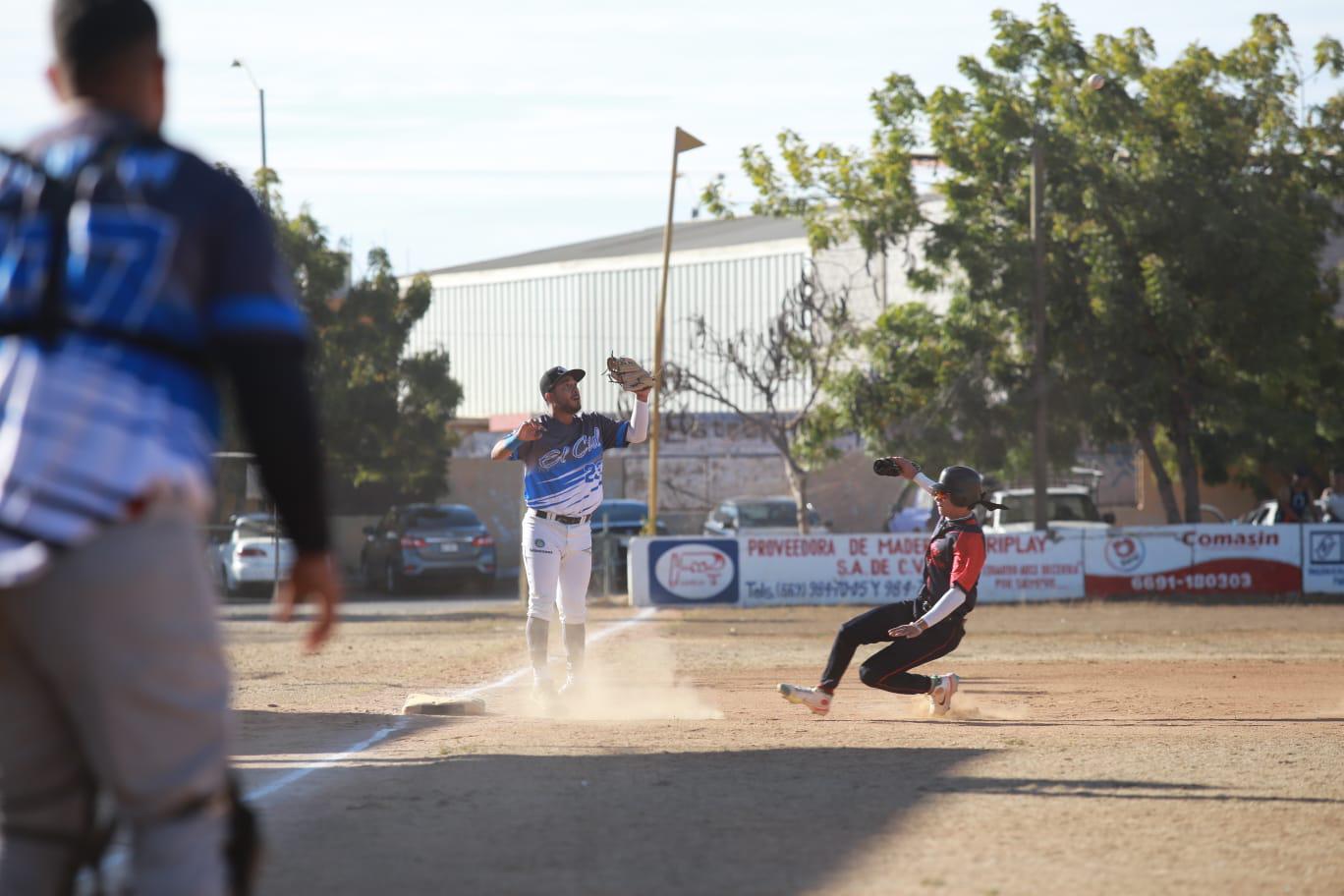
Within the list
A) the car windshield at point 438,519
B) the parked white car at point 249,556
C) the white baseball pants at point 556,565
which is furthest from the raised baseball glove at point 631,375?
the car windshield at point 438,519

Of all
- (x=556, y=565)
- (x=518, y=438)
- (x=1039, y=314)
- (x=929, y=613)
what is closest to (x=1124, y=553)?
(x=1039, y=314)

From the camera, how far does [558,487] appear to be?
35.0ft

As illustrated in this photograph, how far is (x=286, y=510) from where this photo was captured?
2885 mm

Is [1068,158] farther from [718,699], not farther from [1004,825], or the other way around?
[1004,825]

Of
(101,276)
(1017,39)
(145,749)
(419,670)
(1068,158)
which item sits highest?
(1017,39)

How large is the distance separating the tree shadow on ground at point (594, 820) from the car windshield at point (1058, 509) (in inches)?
870

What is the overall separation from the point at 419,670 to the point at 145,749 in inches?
474

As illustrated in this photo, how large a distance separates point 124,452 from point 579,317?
195 feet

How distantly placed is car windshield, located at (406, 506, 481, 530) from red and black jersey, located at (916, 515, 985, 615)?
2228cm

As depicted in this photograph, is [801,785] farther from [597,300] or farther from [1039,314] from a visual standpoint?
[597,300]

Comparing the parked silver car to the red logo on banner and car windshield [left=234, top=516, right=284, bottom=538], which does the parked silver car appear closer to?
car windshield [left=234, top=516, right=284, bottom=538]

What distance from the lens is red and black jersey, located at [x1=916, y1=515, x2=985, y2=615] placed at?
965cm

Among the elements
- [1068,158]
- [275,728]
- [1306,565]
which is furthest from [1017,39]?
[275,728]

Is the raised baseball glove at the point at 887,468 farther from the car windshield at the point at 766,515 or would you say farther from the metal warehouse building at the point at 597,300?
the metal warehouse building at the point at 597,300
